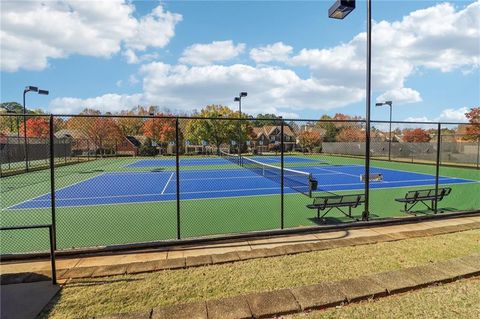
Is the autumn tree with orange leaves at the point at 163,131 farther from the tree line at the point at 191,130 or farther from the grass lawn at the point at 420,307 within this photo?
the grass lawn at the point at 420,307

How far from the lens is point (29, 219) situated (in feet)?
33.8

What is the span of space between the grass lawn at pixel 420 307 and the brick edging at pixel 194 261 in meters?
2.00

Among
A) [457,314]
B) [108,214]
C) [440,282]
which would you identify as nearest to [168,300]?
[457,314]

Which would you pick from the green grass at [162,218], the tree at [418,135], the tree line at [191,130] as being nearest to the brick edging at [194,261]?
the green grass at [162,218]

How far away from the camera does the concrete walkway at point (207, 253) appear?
16.5 feet

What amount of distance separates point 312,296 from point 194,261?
7.08ft

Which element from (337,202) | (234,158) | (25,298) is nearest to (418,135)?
(234,158)

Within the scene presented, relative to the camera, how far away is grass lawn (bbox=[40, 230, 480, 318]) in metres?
4.04

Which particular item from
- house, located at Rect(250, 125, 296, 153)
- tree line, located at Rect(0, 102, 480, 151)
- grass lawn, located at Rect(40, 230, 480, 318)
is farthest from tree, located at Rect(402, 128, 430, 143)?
grass lawn, located at Rect(40, 230, 480, 318)

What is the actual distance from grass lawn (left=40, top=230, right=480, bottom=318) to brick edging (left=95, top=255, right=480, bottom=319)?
0.30m

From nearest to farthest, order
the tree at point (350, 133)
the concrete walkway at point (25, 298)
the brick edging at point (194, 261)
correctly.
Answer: the concrete walkway at point (25, 298) < the brick edging at point (194, 261) < the tree at point (350, 133)

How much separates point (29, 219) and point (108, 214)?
2.46m

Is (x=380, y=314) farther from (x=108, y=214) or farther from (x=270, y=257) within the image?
(x=108, y=214)

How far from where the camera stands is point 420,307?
3.73 m
